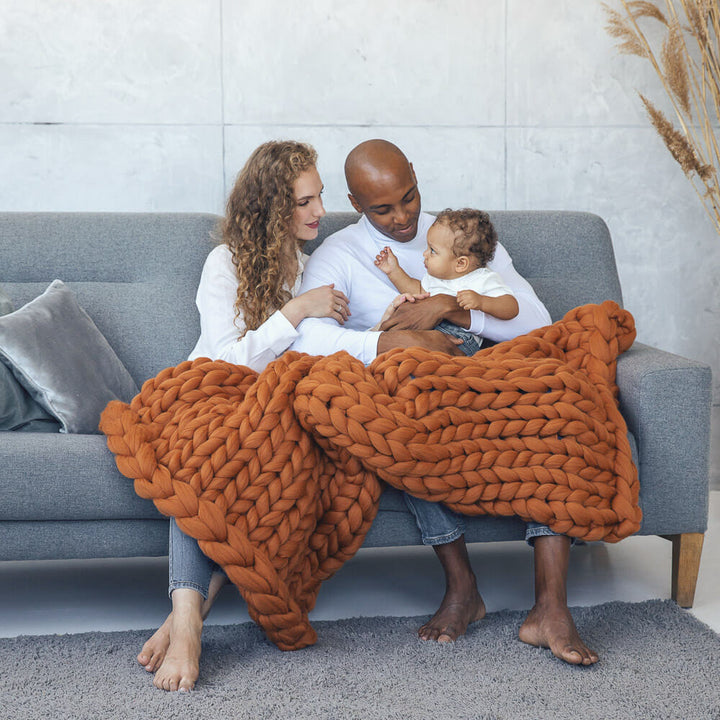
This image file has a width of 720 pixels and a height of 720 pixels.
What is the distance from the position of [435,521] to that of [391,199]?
85 centimetres

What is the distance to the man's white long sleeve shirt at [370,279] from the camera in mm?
2066

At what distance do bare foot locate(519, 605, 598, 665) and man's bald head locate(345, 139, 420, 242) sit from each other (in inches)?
41.2

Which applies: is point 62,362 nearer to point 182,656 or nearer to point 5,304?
point 5,304

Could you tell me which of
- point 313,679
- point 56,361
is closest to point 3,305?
point 56,361

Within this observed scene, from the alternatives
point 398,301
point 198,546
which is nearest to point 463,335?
point 398,301

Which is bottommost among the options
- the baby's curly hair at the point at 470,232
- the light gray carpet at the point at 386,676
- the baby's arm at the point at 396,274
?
the light gray carpet at the point at 386,676

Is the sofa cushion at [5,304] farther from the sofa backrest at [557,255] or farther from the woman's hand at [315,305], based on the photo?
the sofa backrest at [557,255]

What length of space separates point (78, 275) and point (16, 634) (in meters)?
0.97

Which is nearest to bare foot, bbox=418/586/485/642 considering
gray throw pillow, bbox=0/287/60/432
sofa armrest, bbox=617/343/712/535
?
sofa armrest, bbox=617/343/712/535

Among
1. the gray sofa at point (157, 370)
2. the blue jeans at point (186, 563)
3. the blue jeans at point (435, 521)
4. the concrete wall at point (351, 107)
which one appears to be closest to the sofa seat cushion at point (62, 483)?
the gray sofa at point (157, 370)

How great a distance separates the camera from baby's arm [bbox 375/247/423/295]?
2.21 metres

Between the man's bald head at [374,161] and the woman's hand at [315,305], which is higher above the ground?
the man's bald head at [374,161]

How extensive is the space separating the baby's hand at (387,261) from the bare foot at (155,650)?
1034mm

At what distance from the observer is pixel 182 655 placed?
1.53m
